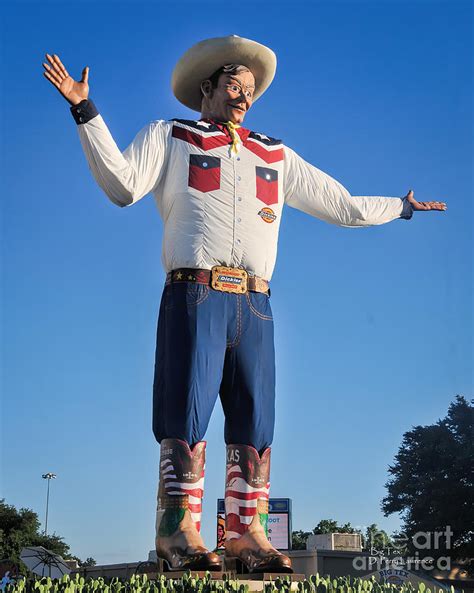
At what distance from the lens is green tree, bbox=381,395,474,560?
2967 centimetres

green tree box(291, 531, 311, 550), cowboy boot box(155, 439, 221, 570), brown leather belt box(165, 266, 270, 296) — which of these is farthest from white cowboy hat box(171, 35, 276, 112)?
green tree box(291, 531, 311, 550)

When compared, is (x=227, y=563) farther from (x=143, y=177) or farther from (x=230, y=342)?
(x=143, y=177)

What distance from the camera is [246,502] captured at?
543 centimetres

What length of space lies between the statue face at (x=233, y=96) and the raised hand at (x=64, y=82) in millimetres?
1246

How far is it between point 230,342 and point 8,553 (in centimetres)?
3591

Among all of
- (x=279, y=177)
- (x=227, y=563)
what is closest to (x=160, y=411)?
(x=227, y=563)

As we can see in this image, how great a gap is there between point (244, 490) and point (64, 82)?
309 centimetres

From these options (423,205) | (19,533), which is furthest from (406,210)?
(19,533)

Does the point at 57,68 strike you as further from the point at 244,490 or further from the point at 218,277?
the point at 244,490

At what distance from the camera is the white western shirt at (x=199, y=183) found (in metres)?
5.49

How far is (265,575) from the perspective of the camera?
5.03 meters

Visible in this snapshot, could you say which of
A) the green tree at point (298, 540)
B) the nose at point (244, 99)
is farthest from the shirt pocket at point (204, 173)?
the green tree at point (298, 540)

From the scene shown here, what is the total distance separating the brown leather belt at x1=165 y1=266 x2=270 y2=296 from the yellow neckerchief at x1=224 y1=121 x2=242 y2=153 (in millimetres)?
978

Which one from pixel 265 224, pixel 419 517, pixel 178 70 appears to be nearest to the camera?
pixel 265 224
